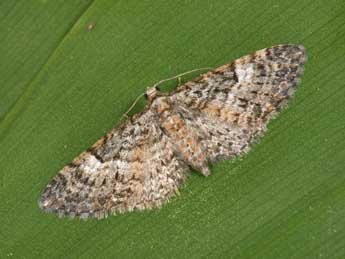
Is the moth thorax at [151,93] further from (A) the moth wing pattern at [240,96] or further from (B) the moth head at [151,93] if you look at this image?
(A) the moth wing pattern at [240,96]

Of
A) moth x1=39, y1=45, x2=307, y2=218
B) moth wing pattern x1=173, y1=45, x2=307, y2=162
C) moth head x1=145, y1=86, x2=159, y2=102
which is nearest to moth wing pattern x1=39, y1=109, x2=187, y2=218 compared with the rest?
moth x1=39, y1=45, x2=307, y2=218

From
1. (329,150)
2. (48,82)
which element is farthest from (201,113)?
(48,82)

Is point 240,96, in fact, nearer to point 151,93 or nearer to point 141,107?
point 151,93

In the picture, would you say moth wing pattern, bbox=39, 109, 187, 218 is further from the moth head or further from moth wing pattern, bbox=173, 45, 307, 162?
moth wing pattern, bbox=173, 45, 307, 162

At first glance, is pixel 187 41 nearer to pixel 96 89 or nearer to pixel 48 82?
pixel 96 89

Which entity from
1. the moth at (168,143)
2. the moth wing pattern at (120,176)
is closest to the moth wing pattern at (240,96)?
the moth at (168,143)
